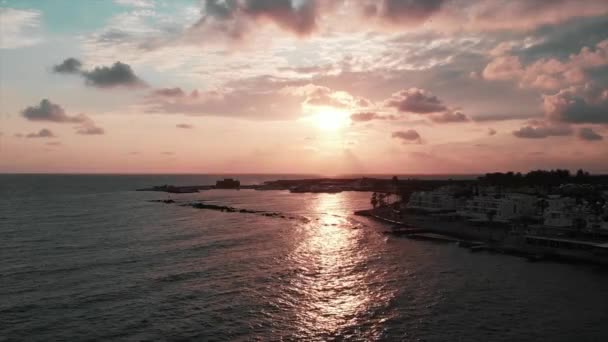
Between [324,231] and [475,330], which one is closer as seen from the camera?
[475,330]

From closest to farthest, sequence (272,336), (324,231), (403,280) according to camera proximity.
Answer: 1. (272,336)
2. (403,280)
3. (324,231)

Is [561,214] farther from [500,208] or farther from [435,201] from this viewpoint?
[435,201]

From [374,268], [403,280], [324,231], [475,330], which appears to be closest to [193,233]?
[324,231]

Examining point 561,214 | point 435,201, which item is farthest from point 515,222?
point 435,201

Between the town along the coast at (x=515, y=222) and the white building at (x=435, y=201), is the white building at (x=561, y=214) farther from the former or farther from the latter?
the white building at (x=435, y=201)

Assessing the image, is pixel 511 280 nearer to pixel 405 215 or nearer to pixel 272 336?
pixel 272 336

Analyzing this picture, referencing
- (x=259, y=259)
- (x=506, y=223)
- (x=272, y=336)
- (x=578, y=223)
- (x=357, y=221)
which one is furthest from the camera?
(x=357, y=221)
